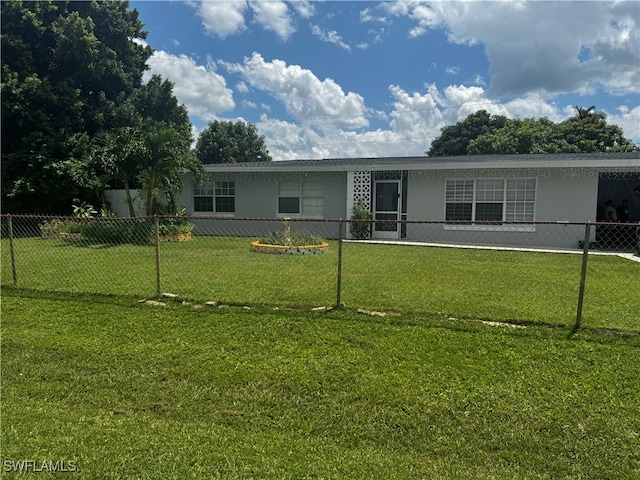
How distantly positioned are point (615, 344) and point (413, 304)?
2233 millimetres

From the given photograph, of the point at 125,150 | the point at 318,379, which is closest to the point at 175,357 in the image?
the point at 318,379

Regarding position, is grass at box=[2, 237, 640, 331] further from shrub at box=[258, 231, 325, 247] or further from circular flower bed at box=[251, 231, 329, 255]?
shrub at box=[258, 231, 325, 247]

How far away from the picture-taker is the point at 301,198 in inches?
632

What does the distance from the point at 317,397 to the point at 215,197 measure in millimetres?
14981

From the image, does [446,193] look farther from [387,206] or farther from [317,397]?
[317,397]

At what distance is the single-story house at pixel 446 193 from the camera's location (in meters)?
12.6

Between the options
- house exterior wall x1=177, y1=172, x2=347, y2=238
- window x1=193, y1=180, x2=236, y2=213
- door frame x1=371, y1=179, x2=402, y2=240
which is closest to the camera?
door frame x1=371, y1=179, x2=402, y2=240

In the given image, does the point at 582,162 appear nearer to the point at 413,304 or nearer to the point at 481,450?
the point at 413,304

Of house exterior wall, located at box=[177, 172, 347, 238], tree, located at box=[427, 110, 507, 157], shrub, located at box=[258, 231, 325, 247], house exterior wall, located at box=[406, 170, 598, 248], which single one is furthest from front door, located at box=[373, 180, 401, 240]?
tree, located at box=[427, 110, 507, 157]

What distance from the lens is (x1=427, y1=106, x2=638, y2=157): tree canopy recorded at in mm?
29297

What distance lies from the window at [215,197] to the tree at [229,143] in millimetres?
34708

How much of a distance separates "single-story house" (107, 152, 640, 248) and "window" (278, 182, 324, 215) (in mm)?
39

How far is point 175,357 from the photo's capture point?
157 inches

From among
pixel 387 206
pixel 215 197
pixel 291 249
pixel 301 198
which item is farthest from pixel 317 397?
pixel 215 197
